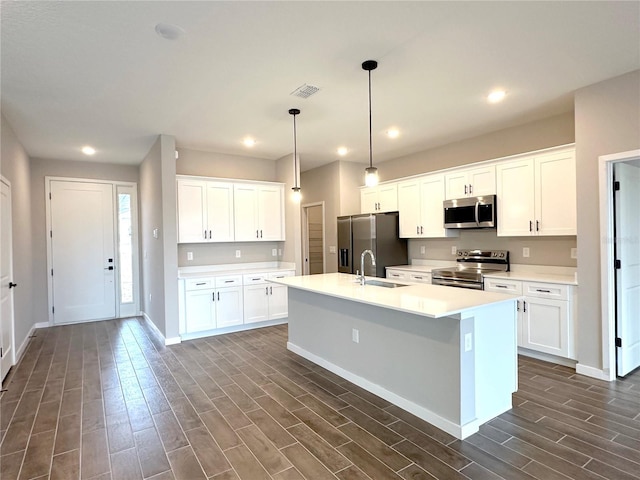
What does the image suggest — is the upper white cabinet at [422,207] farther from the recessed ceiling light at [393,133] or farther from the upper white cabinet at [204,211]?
the upper white cabinet at [204,211]

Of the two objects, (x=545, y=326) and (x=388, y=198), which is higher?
(x=388, y=198)

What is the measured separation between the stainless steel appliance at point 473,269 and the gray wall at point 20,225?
5.20m

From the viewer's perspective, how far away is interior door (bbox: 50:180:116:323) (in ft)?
19.2

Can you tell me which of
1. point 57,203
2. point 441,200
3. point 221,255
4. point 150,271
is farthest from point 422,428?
point 57,203

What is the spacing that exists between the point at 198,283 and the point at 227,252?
1.00 metres

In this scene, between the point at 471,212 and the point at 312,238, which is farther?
the point at 312,238

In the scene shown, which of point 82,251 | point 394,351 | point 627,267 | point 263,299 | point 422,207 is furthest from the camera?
point 82,251

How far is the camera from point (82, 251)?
237 inches

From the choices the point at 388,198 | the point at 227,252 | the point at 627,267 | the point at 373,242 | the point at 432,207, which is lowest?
the point at 627,267

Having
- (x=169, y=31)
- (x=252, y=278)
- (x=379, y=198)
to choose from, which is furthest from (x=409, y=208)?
(x=169, y=31)

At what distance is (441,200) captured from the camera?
509 cm

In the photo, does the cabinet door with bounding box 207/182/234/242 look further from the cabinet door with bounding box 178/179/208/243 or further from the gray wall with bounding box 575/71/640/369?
the gray wall with bounding box 575/71/640/369

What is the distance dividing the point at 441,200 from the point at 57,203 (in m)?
6.19

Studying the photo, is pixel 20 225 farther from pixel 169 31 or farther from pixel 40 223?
pixel 169 31
